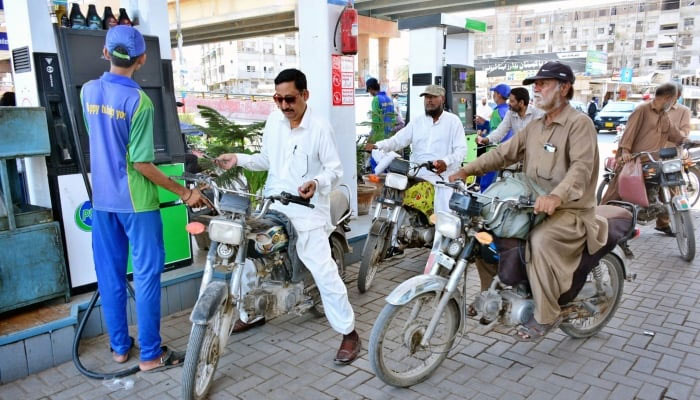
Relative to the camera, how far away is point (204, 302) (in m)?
2.86

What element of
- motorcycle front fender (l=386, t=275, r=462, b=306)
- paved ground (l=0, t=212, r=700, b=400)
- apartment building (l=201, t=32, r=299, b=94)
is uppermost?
apartment building (l=201, t=32, r=299, b=94)

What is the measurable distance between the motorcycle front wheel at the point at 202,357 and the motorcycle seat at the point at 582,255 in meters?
1.65

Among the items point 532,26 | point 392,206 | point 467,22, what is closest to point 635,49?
point 532,26

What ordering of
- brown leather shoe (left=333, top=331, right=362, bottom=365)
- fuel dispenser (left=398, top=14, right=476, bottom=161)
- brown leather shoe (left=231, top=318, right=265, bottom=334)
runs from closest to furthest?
brown leather shoe (left=333, top=331, right=362, bottom=365) < brown leather shoe (left=231, top=318, right=265, bottom=334) < fuel dispenser (left=398, top=14, right=476, bottom=161)

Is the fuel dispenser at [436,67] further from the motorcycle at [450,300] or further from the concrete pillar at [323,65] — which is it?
the motorcycle at [450,300]

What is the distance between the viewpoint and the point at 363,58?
31781 mm

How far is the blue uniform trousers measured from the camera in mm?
3223

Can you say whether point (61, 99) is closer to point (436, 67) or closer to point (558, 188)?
point (558, 188)

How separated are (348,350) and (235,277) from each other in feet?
3.09

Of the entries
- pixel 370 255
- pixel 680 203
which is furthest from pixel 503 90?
pixel 370 255

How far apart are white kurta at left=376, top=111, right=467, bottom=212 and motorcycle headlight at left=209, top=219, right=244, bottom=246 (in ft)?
7.97

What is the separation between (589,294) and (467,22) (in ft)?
18.7

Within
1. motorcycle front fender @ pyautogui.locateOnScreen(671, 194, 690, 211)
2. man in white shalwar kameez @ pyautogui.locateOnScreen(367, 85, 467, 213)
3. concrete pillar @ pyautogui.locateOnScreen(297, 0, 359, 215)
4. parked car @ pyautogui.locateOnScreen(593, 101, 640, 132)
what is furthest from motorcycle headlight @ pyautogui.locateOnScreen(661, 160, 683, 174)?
parked car @ pyautogui.locateOnScreen(593, 101, 640, 132)

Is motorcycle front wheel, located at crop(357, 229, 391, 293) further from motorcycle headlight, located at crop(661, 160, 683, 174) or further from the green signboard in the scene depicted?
the green signboard
